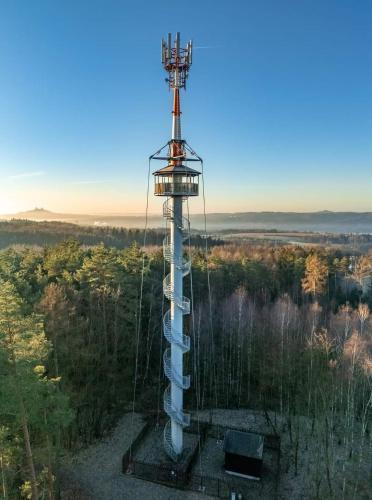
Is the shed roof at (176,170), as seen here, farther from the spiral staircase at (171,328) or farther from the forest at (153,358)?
the forest at (153,358)

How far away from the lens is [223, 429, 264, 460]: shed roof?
14.2m

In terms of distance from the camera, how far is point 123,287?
2238 cm

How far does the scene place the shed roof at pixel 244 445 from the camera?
14.2 m

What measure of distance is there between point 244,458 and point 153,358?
11.2 meters

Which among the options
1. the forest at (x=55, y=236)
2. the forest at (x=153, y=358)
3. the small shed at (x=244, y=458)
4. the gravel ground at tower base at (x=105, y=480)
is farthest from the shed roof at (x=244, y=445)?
the forest at (x=55, y=236)

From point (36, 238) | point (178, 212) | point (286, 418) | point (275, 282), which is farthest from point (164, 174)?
point (36, 238)

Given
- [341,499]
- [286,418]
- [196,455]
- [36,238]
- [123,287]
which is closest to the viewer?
[341,499]

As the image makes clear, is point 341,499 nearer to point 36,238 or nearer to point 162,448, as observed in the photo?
point 162,448

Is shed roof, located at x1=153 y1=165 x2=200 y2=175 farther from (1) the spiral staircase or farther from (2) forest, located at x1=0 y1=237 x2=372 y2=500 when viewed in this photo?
(2) forest, located at x1=0 y1=237 x2=372 y2=500

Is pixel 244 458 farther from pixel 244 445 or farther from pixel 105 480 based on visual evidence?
pixel 105 480

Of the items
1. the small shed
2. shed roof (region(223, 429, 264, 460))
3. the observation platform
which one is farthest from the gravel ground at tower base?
the observation platform

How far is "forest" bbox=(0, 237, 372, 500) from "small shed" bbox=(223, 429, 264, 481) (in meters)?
1.92

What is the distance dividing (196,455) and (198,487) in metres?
1.88

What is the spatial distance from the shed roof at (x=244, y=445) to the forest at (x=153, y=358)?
1869 mm
